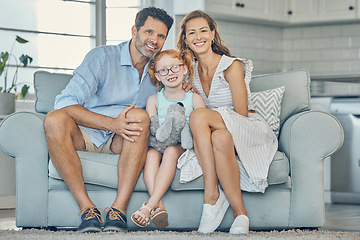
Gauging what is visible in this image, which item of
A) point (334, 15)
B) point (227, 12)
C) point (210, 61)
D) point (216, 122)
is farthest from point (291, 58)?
point (216, 122)

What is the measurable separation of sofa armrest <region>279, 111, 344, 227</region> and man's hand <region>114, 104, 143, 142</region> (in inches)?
27.7

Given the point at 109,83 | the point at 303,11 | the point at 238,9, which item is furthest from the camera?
the point at 303,11

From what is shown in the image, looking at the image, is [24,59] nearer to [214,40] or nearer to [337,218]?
[214,40]

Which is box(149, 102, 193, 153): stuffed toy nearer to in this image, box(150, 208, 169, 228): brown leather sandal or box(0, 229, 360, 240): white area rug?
box(150, 208, 169, 228): brown leather sandal

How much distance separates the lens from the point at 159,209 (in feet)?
7.64

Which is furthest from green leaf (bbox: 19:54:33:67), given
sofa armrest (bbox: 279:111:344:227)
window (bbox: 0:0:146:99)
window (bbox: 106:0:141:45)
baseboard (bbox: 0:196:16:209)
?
sofa armrest (bbox: 279:111:344:227)

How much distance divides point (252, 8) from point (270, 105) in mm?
2418

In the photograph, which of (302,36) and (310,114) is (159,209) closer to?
(310,114)

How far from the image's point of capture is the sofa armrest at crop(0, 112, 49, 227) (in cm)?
243

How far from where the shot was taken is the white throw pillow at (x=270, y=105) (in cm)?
271

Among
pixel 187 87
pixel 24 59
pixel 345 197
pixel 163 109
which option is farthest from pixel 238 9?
pixel 163 109

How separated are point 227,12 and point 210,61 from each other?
217 centimetres

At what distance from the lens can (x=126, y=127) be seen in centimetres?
237

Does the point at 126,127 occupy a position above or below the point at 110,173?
above
